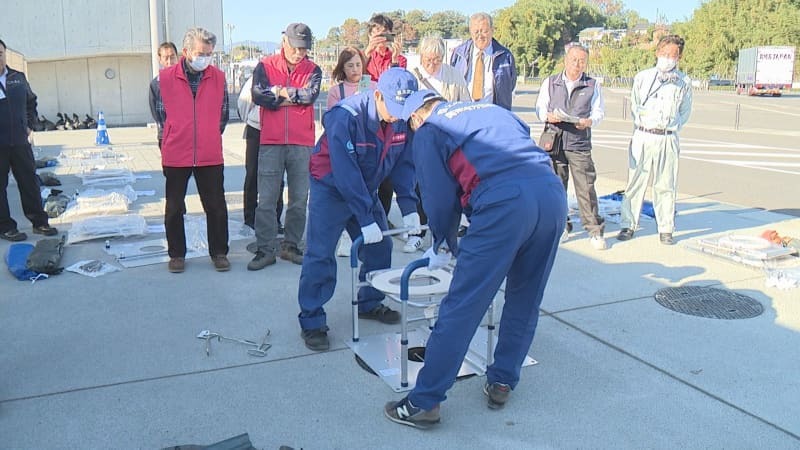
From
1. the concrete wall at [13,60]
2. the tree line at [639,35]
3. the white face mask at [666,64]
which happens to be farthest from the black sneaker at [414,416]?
the tree line at [639,35]

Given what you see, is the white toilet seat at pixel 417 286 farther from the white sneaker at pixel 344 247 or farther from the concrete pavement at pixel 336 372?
the white sneaker at pixel 344 247

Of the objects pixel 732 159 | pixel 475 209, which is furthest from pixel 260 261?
pixel 732 159

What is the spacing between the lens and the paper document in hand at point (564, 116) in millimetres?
7023

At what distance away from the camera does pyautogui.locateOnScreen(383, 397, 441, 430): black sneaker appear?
11.7ft

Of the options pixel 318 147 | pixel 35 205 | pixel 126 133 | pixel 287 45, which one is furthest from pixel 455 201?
pixel 126 133

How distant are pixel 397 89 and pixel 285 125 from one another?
8.79ft

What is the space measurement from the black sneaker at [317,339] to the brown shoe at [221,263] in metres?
1.93

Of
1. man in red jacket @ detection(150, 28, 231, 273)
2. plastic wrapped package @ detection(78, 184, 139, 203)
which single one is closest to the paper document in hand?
man in red jacket @ detection(150, 28, 231, 273)

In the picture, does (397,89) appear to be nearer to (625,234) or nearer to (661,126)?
(661,126)

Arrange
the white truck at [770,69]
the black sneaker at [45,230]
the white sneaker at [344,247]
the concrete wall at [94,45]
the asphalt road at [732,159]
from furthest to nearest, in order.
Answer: the white truck at [770,69]
the concrete wall at [94,45]
the asphalt road at [732,159]
the black sneaker at [45,230]
the white sneaker at [344,247]

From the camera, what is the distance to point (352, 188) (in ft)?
13.9

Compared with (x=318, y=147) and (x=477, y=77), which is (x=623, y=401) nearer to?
(x=318, y=147)

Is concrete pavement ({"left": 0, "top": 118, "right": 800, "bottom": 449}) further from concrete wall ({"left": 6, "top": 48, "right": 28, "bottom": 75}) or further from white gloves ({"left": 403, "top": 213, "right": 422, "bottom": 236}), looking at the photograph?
concrete wall ({"left": 6, "top": 48, "right": 28, "bottom": 75})

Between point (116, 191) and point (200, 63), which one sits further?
point (116, 191)
